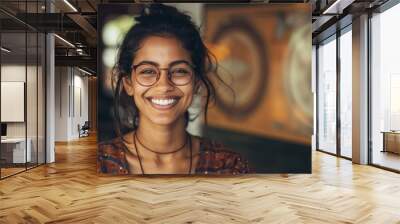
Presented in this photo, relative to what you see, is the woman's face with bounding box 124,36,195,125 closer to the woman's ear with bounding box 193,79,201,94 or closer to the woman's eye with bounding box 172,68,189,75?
the woman's ear with bounding box 193,79,201,94

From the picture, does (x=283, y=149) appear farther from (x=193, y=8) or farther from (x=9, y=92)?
(x=9, y=92)

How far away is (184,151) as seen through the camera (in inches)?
260

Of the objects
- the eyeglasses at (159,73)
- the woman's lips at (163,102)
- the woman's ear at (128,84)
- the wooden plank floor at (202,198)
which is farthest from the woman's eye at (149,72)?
the wooden plank floor at (202,198)

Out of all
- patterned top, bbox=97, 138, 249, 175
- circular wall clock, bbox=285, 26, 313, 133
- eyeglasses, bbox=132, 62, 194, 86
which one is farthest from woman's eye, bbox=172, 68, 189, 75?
circular wall clock, bbox=285, 26, 313, 133

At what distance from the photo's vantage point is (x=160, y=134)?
21.5 feet

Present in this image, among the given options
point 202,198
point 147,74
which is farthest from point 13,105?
point 202,198

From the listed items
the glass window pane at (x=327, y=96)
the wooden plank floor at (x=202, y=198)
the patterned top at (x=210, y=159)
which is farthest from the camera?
the glass window pane at (x=327, y=96)

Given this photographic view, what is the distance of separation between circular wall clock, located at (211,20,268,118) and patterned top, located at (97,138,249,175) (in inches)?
28.5

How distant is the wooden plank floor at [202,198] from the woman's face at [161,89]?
3.76 feet

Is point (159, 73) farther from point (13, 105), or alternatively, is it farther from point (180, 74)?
point (13, 105)

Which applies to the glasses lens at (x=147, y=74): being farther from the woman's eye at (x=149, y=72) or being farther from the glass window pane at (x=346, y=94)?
the glass window pane at (x=346, y=94)

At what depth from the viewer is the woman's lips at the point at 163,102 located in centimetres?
650

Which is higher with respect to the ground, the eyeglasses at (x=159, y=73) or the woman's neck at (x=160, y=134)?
the eyeglasses at (x=159, y=73)

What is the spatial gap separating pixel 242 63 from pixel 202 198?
8.79ft
